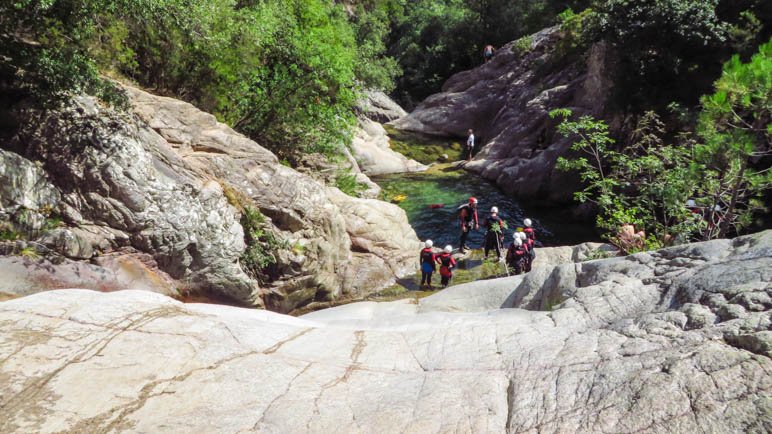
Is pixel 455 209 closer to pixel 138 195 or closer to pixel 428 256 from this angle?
pixel 428 256

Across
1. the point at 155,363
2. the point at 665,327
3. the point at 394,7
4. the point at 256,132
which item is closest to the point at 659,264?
Result: the point at 665,327

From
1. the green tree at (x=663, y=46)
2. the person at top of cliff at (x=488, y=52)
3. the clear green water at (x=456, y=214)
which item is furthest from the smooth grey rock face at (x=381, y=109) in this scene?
the green tree at (x=663, y=46)

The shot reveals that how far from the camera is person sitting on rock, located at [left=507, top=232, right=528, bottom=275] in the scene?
12453 mm

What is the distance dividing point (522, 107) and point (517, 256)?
17185 millimetres

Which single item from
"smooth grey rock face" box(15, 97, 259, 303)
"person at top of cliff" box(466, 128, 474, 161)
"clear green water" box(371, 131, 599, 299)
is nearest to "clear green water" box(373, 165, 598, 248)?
"clear green water" box(371, 131, 599, 299)

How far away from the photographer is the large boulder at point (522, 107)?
70.3 feet

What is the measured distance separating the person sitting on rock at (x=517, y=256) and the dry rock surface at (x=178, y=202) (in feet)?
10.5

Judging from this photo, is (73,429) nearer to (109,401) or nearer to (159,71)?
(109,401)

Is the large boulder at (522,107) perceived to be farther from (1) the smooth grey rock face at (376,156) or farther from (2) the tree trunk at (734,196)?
(2) the tree trunk at (734,196)

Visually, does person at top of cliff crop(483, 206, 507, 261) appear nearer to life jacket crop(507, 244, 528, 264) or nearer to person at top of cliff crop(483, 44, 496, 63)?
life jacket crop(507, 244, 528, 264)

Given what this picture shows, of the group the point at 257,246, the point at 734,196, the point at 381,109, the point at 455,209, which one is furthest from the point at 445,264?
the point at 381,109

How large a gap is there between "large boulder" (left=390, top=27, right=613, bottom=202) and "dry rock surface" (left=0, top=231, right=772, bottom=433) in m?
16.4

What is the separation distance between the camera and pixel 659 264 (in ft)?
21.0

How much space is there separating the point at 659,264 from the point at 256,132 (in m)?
12.8
